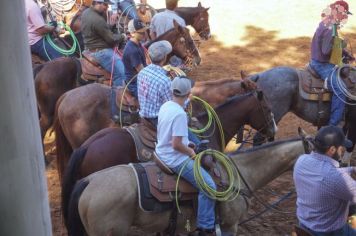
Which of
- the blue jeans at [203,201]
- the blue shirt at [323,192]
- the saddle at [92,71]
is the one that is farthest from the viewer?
the saddle at [92,71]

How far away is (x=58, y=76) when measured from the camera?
905 centimetres

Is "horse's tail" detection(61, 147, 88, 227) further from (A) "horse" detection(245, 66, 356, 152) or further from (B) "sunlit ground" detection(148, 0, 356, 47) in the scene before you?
(B) "sunlit ground" detection(148, 0, 356, 47)

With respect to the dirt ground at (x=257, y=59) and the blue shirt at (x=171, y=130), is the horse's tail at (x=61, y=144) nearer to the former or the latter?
the dirt ground at (x=257, y=59)

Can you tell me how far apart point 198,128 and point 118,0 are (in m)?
7.31

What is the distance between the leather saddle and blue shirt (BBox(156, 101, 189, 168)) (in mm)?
3885

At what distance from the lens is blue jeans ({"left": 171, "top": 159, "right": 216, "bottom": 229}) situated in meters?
5.29

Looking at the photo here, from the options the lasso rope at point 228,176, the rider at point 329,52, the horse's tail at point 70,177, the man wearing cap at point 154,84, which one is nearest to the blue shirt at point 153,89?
the man wearing cap at point 154,84

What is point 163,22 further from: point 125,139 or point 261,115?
point 125,139

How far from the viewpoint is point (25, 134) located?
1.75 meters

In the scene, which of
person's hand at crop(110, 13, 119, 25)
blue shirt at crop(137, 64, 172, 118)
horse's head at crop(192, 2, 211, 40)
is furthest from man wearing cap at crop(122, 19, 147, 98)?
horse's head at crop(192, 2, 211, 40)

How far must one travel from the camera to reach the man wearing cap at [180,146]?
5023 mm

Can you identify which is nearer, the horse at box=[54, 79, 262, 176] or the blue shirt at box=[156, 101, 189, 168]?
the blue shirt at box=[156, 101, 189, 168]

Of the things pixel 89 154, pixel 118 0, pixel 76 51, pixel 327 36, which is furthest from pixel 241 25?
pixel 89 154

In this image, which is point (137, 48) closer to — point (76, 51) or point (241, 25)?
point (76, 51)
